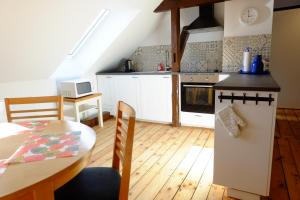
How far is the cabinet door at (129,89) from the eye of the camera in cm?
A: 391

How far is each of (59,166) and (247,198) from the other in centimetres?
158

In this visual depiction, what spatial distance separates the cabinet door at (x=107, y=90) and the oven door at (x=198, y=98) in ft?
4.94

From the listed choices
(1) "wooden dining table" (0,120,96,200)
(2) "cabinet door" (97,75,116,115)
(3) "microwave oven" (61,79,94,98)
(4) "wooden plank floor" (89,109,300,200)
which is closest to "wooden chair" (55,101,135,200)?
(1) "wooden dining table" (0,120,96,200)

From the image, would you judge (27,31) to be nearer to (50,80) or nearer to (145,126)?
(50,80)

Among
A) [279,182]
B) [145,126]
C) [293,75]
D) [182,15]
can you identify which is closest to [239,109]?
[279,182]

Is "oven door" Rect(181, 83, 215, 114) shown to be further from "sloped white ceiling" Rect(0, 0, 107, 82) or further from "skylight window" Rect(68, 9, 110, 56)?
"sloped white ceiling" Rect(0, 0, 107, 82)

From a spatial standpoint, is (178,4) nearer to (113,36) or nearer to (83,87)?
(113,36)

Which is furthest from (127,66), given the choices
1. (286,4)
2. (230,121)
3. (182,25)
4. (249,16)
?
(286,4)

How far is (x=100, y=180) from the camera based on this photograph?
1.22 meters

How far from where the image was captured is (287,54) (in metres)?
4.26

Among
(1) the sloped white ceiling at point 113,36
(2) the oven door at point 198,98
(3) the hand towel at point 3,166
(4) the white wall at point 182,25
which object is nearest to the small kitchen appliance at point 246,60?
(2) the oven door at point 198,98

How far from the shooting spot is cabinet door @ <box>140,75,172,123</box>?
3617 millimetres

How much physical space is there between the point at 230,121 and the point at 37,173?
139 cm

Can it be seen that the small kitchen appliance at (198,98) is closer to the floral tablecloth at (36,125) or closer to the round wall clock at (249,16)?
the round wall clock at (249,16)
